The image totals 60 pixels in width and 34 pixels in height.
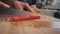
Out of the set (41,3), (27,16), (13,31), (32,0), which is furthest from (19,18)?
A: (41,3)

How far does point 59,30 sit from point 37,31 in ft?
0.18

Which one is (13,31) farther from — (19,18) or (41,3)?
(41,3)

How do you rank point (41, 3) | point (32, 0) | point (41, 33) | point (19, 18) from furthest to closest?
1. point (41, 3)
2. point (32, 0)
3. point (19, 18)
4. point (41, 33)

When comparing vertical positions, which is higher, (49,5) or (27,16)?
(27,16)

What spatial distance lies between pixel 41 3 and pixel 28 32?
5.08ft

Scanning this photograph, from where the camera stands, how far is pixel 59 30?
1.05ft

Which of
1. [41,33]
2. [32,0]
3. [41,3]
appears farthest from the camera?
[41,3]

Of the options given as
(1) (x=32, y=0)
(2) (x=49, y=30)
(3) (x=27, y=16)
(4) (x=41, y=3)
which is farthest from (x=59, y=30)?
(4) (x=41, y=3)

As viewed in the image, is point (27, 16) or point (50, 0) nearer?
point (27, 16)

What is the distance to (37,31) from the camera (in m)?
0.33

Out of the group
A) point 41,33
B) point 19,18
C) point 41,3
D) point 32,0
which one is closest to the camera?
point 41,33

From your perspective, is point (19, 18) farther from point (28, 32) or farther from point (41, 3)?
point (41, 3)

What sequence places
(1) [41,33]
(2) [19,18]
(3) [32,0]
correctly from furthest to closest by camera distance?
1. (3) [32,0]
2. (2) [19,18]
3. (1) [41,33]

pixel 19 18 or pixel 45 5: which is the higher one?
pixel 19 18
